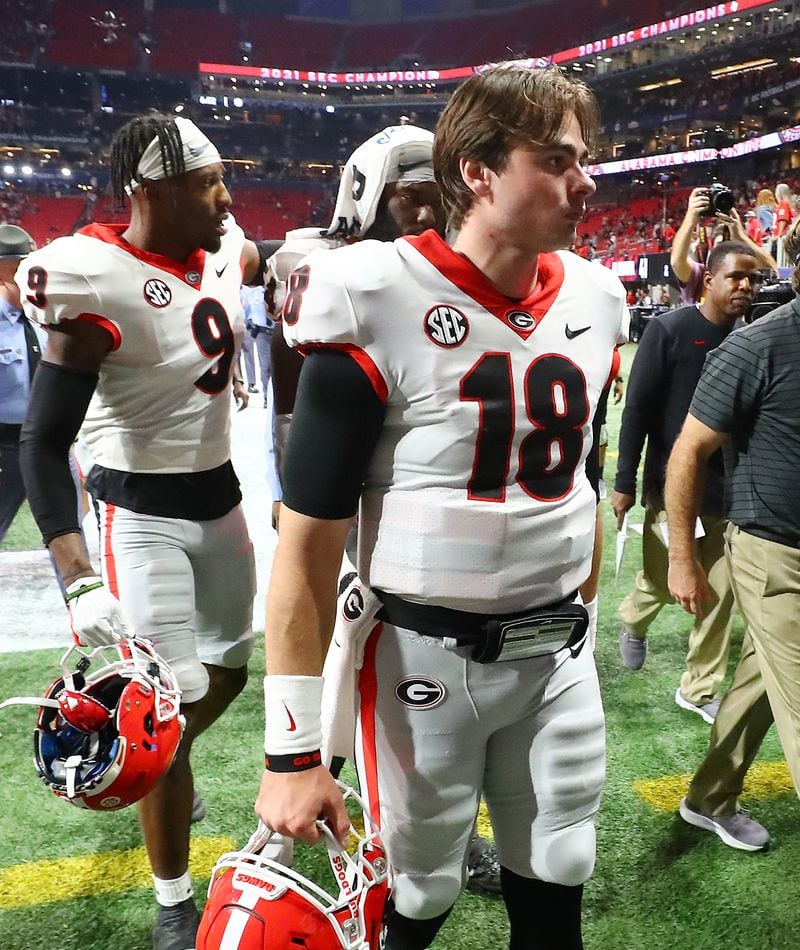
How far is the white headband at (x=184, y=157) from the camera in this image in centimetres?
227

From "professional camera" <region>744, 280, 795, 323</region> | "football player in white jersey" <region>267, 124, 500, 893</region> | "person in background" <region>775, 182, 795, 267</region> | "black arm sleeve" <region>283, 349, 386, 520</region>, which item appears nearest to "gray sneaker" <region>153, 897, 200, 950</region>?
"football player in white jersey" <region>267, 124, 500, 893</region>

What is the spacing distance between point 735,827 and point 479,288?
6.97 ft

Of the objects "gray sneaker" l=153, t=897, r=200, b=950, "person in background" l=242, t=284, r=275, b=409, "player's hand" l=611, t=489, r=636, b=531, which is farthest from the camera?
"person in background" l=242, t=284, r=275, b=409

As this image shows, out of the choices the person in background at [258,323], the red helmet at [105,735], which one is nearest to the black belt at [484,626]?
the red helmet at [105,735]

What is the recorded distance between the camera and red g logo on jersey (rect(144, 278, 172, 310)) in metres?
2.21

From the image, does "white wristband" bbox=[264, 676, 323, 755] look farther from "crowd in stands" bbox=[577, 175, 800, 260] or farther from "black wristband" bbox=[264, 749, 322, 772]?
"crowd in stands" bbox=[577, 175, 800, 260]

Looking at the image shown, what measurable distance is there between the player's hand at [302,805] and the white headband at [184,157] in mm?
1618

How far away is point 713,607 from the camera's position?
3.42m

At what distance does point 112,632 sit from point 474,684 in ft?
2.95

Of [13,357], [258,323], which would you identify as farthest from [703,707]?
[258,323]

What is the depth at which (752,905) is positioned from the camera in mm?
2426

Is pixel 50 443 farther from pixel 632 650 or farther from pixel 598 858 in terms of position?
pixel 632 650

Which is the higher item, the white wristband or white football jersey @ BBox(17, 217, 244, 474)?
white football jersey @ BBox(17, 217, 244, 474)

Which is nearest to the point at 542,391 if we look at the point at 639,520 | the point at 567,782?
the point at 567,782
